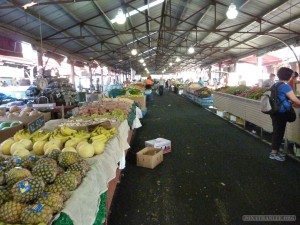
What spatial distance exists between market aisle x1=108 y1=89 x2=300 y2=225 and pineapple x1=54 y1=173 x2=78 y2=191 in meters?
1.40

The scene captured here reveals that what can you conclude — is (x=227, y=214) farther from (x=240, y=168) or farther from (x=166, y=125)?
(x=166, y=125)

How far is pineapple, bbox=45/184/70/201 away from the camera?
1.78m

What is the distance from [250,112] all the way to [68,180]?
6586mm

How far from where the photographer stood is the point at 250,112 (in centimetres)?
753

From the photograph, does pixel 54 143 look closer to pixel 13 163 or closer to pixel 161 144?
pixel 13 163

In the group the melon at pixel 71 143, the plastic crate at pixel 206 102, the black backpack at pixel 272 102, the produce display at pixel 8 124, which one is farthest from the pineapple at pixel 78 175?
the plastic crate at pixel 206 102

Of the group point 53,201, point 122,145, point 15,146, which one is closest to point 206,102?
point 122,145

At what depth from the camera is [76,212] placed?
5.72 ft

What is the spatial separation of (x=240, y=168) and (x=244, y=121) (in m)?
3.84

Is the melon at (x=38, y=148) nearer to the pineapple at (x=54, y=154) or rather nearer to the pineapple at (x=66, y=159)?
the pineapple at (x=54, y=154)

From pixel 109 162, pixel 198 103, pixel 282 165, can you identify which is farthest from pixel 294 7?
pixel 109 162

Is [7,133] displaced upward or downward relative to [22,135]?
downward

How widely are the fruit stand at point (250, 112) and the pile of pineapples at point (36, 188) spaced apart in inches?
172

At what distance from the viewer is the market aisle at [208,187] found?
324 centimetres
